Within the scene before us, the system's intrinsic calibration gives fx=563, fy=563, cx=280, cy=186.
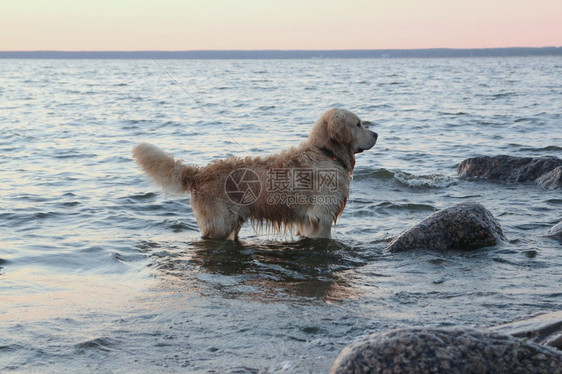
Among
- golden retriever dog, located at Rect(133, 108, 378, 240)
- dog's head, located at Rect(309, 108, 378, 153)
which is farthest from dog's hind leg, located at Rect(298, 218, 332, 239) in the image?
dog's head, located at Rect(309, 108, 378, 153)

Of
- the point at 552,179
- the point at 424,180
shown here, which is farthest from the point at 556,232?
the point at 424,180

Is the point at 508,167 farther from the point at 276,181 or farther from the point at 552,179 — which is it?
the point at 276,181

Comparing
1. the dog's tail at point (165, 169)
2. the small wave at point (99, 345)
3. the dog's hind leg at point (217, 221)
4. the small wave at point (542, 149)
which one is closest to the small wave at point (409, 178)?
the small wave at point (542, 149)

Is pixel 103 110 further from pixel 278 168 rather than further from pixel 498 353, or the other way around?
pixel 498 353

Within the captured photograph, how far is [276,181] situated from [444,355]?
4.05 metres

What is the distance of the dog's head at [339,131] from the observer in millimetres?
7176

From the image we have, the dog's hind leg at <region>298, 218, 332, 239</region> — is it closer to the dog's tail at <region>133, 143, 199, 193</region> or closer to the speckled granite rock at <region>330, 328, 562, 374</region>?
the dog's tail at <region>133, 143, 199, 193</region>

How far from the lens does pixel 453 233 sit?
688 cm

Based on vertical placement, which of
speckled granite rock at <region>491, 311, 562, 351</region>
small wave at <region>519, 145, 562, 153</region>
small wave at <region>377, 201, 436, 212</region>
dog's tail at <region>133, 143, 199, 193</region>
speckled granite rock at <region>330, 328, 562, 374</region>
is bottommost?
small wave at <region>377, 201, 436, 212</region>

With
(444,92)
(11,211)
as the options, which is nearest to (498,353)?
(11,211)

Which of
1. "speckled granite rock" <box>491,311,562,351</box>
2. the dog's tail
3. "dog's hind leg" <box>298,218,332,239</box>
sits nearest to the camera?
"speckled granite rock" <box>491,311,562,351</box>

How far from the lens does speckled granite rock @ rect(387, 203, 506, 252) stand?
685 centimetres

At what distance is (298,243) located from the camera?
7.50 meters

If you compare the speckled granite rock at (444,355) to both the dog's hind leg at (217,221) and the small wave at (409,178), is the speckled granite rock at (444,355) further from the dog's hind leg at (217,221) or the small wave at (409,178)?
the small wave at (409,178)
